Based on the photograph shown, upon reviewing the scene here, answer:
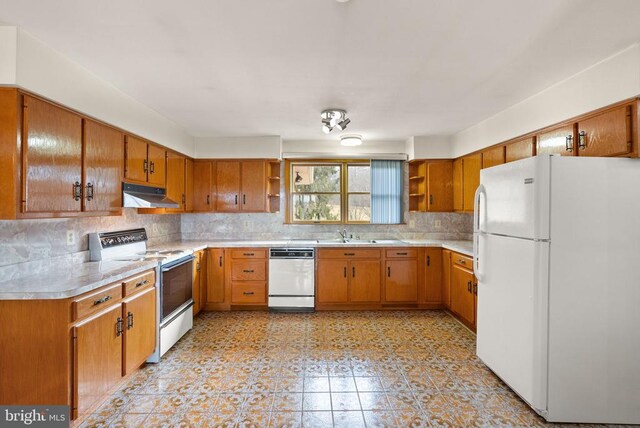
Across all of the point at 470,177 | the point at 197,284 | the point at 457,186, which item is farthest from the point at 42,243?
the point at 457,186

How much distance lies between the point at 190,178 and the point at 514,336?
163 inches

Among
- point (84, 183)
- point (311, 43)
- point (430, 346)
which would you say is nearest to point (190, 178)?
point (84, 183)

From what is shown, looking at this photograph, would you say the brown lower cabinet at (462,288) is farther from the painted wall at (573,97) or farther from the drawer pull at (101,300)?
the drawer pull at (101,300)

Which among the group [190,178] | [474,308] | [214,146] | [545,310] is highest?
[214,146]

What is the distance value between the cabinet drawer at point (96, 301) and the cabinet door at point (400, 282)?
10.2ft

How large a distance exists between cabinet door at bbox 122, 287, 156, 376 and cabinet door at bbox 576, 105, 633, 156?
11.9 feet

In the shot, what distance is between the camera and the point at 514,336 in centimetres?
227

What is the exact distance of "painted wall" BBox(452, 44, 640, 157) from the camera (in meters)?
2.11

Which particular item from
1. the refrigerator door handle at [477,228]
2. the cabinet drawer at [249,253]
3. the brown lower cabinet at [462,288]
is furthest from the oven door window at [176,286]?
the brown lower cabinet at [462,288]

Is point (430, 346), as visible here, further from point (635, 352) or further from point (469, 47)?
point (469, 47)

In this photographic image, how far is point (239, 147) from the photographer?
15.2 ft

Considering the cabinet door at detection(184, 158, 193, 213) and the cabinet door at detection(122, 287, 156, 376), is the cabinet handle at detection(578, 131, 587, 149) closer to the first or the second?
the cabinet door at detection(122, 287, 156, 376)

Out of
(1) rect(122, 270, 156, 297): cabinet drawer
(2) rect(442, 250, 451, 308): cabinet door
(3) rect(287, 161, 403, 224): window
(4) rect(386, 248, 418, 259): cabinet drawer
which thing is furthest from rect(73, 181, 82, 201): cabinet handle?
(2) rect(442, 250, 451, 308): cabinet door
